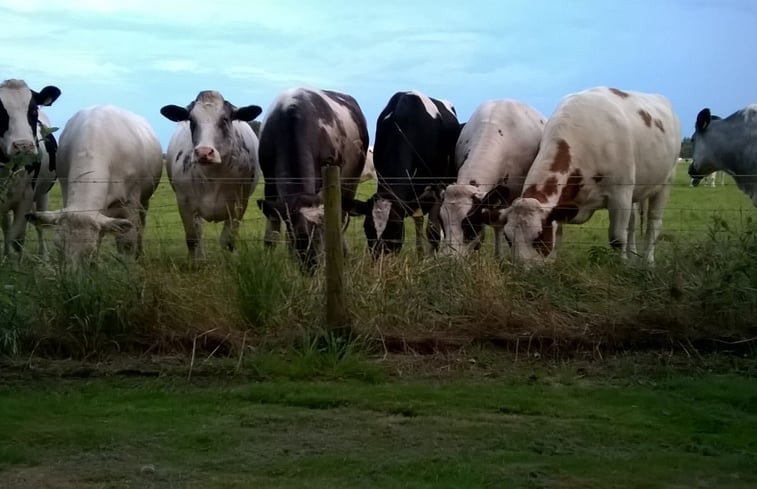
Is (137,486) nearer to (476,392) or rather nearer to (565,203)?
(476,392)

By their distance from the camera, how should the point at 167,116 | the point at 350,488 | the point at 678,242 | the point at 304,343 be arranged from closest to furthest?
the point at 350,488 → the point at 304,343 → the point at 678,242 → the point at 167,116

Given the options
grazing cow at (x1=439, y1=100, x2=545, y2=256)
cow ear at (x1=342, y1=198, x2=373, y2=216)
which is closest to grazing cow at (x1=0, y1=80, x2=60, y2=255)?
cow ear at (x1=342, y1=198, x2=373, y2=216)

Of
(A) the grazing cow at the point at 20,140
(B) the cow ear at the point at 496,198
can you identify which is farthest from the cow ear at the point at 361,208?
(A) the grazing cow at the point at 20,140

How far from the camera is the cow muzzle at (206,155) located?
35.5 feet

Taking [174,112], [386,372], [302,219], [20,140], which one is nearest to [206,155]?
[174,112]

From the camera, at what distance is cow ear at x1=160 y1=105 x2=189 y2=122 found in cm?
1137

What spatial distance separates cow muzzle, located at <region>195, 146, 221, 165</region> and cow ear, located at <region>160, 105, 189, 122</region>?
79 cm

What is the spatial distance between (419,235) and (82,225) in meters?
3.33

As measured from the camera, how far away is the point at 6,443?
18.5 feet

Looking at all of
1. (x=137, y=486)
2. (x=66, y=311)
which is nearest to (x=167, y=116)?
(x=66, y=311)

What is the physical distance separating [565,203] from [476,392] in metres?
3.94

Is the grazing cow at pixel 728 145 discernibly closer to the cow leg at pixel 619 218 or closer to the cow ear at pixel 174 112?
the cow leg at pixel 619 218

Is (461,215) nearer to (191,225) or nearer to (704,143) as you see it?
(191,225)

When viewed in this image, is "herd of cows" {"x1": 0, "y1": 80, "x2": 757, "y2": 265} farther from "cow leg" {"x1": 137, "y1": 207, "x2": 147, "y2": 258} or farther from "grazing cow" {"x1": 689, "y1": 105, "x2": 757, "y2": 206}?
"grazing cow" {"x1": 689, "y1": 105, "x2": 757, "y2": 206}
